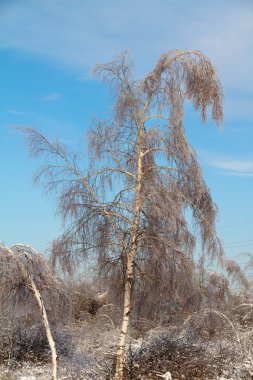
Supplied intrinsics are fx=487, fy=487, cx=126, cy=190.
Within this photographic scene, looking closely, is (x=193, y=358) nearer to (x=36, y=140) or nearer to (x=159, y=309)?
(x=159, y=309)

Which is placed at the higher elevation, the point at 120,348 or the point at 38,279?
the point at 38,279

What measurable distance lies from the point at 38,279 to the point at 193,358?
4.67 m

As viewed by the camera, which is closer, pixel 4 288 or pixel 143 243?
pixel 143 243

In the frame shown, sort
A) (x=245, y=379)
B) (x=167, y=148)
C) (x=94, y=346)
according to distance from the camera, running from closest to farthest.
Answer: (x=167, y=148) < (x=245, y=379) < (x=94, y=346)

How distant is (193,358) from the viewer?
13109 mm

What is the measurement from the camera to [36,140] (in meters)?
11.5

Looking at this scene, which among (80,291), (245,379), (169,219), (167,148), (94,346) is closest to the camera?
(169,219)

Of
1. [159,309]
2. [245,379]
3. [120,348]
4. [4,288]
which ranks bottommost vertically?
[245,379]

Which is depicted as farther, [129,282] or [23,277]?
[23,277]

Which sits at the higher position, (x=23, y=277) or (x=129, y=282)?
(x=23, y=277)

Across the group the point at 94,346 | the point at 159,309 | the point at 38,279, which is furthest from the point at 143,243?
the point at 94,346

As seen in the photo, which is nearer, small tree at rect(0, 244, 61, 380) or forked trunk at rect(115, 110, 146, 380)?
forked trunk at rect(115, 110, 146, 380)

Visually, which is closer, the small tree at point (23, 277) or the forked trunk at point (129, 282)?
the forked trunk at point (129, 282)

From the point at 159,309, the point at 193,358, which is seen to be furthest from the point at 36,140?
the point at 193,358
